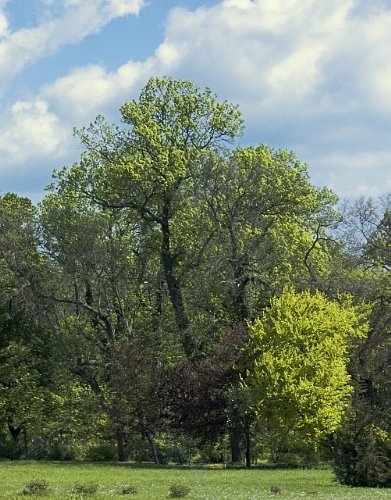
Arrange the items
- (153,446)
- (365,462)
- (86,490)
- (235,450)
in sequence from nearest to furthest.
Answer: (86,490) → (365,462) → (153,446) → (235,450)

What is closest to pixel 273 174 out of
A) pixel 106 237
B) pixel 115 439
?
pixel 106 237

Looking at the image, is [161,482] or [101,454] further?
[101,454]

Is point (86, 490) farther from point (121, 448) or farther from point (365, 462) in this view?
point (121, 448)

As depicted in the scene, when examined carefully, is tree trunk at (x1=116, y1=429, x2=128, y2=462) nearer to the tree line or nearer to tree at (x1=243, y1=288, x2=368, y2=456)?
the tree line

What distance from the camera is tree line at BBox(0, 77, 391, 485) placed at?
1615 inches

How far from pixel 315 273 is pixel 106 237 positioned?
38.1ft

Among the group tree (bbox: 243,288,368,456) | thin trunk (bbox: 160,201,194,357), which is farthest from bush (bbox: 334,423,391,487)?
thin trunk (bbox: 160,201,194,357)

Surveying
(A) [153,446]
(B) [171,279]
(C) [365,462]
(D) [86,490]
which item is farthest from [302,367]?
(D) [86,490]

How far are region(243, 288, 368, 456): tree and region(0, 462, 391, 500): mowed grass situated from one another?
218 cm

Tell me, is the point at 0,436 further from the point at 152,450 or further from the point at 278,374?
the point at 278,374

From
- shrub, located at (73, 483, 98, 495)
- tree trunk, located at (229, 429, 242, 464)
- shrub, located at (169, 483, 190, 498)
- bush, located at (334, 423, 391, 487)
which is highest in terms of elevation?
tree trunk, located at (229, 429, 242, 464)

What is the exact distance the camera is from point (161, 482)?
98.5 feet

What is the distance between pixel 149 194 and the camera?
4728 centimetres

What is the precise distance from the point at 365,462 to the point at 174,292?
20.4 m
